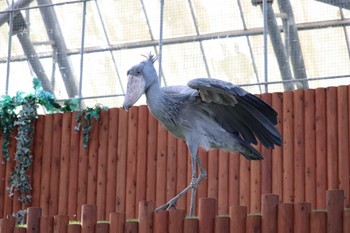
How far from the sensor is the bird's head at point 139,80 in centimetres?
1006

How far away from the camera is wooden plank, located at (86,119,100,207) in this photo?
46.5 feet

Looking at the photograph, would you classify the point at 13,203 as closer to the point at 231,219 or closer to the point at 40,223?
the point at 40,223

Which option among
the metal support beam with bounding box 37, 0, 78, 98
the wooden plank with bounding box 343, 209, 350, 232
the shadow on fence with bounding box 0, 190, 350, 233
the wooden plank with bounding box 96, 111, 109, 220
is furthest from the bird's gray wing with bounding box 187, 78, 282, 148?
the metal support beam with bounding box 37, 0, 78, 98

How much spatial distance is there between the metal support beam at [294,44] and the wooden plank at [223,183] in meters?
1.70

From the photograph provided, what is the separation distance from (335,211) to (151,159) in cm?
486

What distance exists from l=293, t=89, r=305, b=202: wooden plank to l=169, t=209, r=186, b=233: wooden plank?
3.31 metres

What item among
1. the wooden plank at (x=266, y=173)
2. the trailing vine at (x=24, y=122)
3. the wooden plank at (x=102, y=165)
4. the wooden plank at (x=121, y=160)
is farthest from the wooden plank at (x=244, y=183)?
the trailing vine at (x=24, y=122)

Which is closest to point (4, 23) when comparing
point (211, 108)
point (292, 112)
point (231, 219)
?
point (292, 112)

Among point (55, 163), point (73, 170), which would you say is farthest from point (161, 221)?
point (55, 163)

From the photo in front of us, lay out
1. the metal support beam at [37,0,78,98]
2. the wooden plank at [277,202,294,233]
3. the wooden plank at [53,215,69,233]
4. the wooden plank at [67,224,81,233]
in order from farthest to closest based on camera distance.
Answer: the metal support beam at [37,0,78,98], the wooden plank at [53,215,69,233], the wooden plank at [67,224,81,233], the wooden plank at [277,202,294,233]

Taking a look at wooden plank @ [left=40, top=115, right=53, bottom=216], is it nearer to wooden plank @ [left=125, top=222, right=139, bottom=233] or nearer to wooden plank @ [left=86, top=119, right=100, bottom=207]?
wooden plank @ [left=86, top=119, right=100, bottom=207]

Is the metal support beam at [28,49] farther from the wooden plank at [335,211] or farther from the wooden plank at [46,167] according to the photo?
the wooden plank at [335,211]

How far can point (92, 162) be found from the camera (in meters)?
14.3

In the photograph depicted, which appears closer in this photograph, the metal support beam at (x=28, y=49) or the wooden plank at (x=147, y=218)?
the wooden plank at (x=147, y=218)
